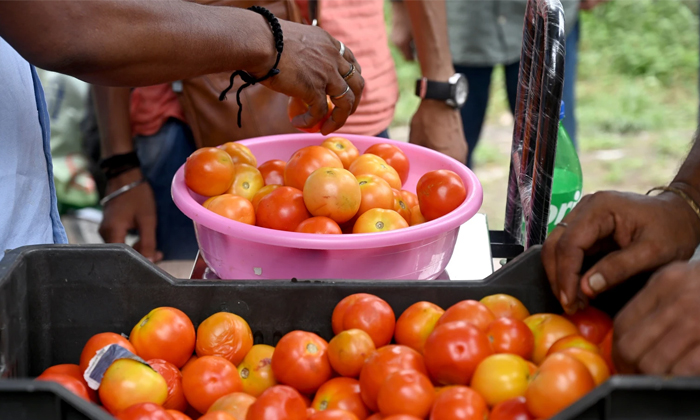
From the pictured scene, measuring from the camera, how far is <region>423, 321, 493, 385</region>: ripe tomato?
1.07 metres

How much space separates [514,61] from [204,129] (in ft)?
5.45

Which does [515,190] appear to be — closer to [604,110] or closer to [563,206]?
[563,206]

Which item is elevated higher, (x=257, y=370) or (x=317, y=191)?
(x=317, y=191)

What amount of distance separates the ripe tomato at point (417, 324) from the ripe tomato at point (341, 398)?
0.12 m

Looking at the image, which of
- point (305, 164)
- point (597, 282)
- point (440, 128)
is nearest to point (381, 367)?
point (597, 282)

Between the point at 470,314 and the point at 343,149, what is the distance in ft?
2.26

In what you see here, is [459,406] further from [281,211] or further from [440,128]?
[440,128]

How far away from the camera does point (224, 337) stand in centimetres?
121

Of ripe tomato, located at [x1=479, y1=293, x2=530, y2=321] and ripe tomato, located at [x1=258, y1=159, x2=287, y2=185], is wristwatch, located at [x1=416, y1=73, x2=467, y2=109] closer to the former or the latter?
ripe tomato, located at [x1=258, y1=159, x2=287, y2=185]

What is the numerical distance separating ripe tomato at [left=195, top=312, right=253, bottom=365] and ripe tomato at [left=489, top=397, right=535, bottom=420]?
0.45m

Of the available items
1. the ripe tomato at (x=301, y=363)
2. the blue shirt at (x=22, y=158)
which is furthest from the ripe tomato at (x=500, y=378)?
the blue shirt at (x=22, y=158)

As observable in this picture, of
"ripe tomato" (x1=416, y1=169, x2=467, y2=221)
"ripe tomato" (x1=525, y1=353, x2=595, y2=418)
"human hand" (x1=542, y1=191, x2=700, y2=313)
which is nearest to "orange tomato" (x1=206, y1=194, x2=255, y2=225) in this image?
"ripe tomato" (x1=416, y1=169, x2=467, y2=221)

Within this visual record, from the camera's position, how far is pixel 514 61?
127 inches

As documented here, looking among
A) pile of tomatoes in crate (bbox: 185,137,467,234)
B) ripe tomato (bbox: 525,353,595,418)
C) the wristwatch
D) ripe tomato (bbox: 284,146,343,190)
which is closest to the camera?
ripe tomato (bbox: 525,353,595,418)
